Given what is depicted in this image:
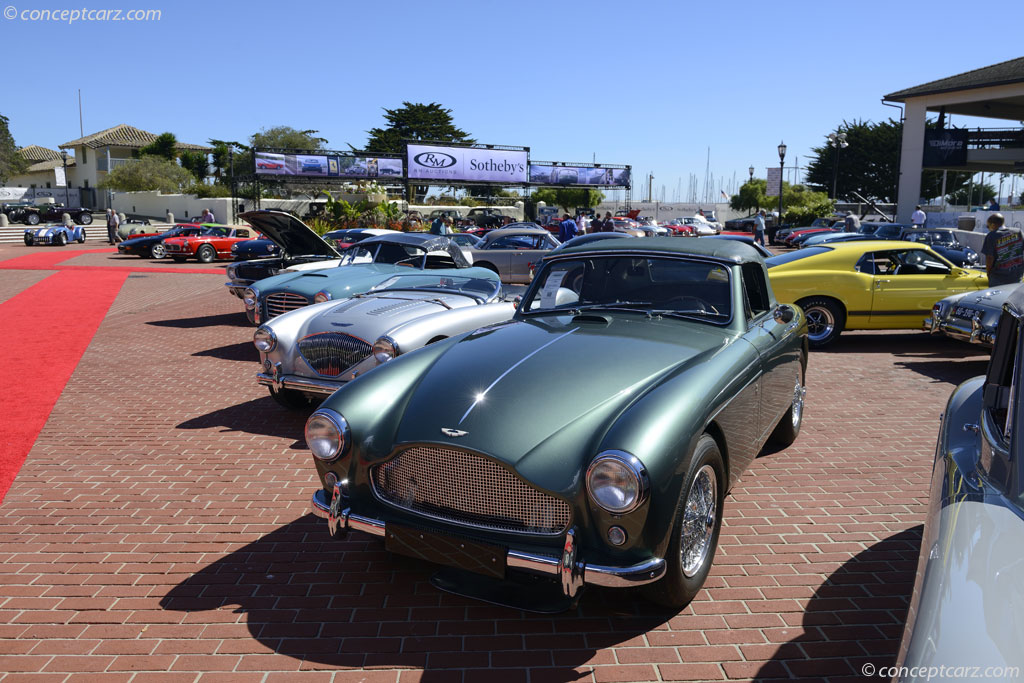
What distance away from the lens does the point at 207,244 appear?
27.5m

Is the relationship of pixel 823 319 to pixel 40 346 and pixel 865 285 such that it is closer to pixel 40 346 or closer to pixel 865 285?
pixel 865 285

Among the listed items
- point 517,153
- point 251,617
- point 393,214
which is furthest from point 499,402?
point 517,153

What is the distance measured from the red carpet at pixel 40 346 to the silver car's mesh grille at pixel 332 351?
2329mm

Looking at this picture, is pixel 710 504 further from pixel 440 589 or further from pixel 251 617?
pixel 251 617

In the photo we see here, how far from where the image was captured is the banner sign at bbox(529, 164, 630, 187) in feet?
156

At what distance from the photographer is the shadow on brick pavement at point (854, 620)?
313cm

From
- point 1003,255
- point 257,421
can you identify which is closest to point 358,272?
point 257,421

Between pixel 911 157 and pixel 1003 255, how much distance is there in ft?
116

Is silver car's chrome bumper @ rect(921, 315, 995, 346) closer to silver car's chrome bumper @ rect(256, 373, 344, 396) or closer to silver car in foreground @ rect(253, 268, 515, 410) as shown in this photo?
silver car in foreground @ rect(253, 268, 515, 410)

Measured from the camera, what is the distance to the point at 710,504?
3.77 metres

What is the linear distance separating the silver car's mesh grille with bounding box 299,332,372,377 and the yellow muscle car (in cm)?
632

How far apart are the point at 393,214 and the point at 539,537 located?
3184 centimetres

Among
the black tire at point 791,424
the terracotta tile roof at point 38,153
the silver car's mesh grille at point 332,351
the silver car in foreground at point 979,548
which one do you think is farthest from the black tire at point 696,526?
the terracotta tile roof at point 38,153

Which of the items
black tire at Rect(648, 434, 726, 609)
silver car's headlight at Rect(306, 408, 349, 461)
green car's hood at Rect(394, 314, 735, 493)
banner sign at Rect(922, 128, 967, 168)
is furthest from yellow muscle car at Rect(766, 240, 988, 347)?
banner sign at Rect(922, 128, 967, 168)
